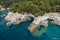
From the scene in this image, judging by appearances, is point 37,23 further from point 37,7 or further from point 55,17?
point 37,7

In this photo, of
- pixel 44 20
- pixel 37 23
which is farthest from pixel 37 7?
pixel 37 23

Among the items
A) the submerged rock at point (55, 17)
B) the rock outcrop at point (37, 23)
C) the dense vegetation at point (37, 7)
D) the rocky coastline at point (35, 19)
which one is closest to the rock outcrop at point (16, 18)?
the rocky coastline at point (35, 19)

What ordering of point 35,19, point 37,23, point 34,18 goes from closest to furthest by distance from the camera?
point 37,23 → point 35,19 → point 34,18

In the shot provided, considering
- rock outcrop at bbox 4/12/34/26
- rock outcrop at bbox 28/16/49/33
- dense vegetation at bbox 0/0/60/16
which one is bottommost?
rock outcrop at bbox 4/12/34/26

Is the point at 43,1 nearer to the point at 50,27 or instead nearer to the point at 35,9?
the point at 35,9

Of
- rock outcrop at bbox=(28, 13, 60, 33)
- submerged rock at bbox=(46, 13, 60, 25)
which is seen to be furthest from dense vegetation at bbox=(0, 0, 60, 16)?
submerged rock at bbox=(46, 13, 60, 25)

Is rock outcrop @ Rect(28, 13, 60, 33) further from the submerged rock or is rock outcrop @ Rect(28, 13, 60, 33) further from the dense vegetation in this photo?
the dense vegetation

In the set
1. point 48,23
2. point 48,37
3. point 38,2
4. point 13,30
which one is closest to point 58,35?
point 48,37

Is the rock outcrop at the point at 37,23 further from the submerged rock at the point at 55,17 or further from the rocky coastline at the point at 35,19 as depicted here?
the submerged rock at the point at 55,17
